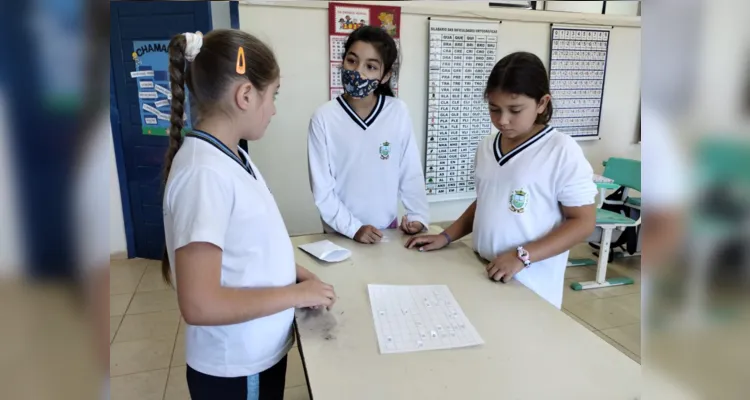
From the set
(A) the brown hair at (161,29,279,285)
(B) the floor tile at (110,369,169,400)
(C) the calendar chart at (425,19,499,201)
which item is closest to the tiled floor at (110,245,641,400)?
(B) the floor tile at (110,369,169,400)

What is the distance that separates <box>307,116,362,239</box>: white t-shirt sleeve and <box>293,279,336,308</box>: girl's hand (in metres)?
0.54

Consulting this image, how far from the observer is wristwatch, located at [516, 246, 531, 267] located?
1.15m

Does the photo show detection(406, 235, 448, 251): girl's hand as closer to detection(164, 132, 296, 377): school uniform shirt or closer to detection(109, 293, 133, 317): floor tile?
detection(164, 132, 296, 377): school uniform shirt

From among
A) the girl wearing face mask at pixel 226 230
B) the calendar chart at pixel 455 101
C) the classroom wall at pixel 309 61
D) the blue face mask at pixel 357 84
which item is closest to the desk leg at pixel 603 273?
the classroom wall at pixel 309 61

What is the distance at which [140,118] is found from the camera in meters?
3.03

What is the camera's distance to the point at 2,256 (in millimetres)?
146

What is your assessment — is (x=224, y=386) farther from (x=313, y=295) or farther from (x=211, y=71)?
(x=211, y=71)

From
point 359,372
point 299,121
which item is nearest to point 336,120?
point 359,372

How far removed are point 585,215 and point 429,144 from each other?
8.19 ft

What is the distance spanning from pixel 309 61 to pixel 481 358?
2.71 metres

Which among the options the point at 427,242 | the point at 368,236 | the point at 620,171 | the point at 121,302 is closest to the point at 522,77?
the point at 427,242

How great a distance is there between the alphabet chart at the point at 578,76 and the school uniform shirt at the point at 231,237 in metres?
3.48

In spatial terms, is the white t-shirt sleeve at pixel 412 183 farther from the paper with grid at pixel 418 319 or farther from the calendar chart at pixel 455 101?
the calendar chart at pixel 455 101

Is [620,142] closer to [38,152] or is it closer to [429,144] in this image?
[429,144]
